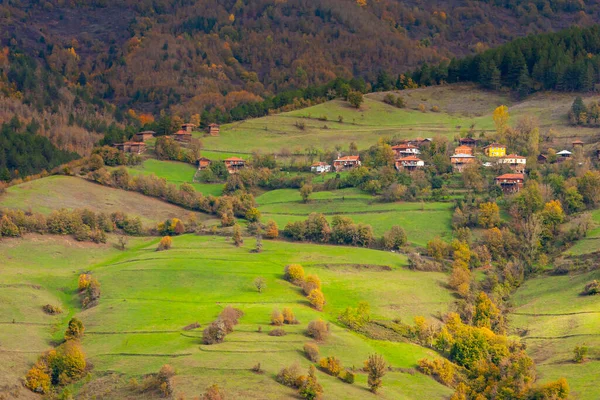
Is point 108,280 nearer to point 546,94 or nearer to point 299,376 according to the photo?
point 299,376

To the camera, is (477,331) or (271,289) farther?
(271,289)

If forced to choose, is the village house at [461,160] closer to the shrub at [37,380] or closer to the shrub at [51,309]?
the shrub at [51,309]

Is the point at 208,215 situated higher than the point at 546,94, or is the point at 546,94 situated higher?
the point at 546,94

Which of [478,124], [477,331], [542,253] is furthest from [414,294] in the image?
[478,124]

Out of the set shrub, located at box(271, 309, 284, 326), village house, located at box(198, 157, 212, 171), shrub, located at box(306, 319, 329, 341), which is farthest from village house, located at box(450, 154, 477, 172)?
shrub, located at box(306, 319, 329, 341)

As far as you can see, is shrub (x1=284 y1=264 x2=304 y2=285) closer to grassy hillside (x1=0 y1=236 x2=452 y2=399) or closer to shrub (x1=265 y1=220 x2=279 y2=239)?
grassy hillside (x1=0 y1=236 x2=452 y2=399)
